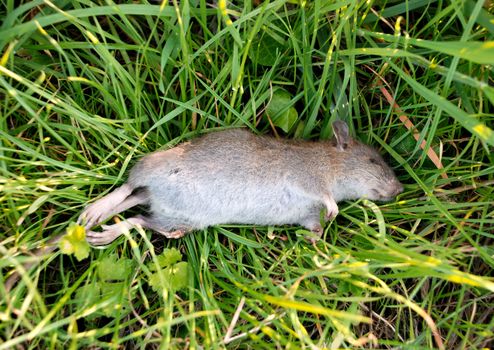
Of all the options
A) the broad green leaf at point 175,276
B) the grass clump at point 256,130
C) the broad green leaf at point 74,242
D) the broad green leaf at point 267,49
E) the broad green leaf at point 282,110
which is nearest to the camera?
the broad green leaf at point 74,242

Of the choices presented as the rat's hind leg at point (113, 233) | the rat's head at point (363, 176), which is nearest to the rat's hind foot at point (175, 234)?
the rat's hind leg at point (113, 233)

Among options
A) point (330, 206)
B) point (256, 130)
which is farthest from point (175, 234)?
point (330, 206)

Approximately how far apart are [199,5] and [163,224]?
194 centimetres

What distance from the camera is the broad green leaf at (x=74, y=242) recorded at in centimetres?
335

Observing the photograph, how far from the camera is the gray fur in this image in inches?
145

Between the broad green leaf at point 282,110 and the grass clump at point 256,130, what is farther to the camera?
the broad green leaf at point 282,110

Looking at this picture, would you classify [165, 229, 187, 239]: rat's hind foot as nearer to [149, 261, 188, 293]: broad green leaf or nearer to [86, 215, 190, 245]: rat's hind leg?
[86, 215, 190, 245]: rat's hind leg

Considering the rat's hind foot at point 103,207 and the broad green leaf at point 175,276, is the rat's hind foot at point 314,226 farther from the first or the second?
the rat's hind foot at point 103,207

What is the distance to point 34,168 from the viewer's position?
3.82 m

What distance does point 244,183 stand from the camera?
3.71 meters

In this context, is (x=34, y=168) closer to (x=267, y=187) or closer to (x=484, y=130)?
(x=267, y=187)

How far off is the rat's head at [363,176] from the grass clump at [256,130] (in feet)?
0.53

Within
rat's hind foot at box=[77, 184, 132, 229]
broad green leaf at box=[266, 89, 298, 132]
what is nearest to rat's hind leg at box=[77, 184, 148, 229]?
rat's hind foot at box=[77, 184, 132, 229]

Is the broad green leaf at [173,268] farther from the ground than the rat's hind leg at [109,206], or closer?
closer
